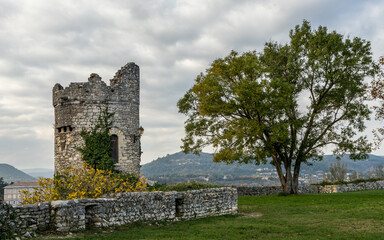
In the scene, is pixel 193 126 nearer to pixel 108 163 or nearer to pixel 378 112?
pixel 108 163

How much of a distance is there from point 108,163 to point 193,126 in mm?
10210

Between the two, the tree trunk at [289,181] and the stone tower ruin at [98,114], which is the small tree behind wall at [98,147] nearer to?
the stone tower ruin at [98,114]

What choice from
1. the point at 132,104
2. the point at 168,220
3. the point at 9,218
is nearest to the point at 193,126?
the point at 132,104

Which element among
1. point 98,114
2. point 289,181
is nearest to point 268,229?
point 98,114

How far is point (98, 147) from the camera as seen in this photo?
932 inches

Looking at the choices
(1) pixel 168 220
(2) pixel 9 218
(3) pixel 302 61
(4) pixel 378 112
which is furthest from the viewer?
(3) pixel 302 61

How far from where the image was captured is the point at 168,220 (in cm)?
1559

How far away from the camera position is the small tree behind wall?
2356cm

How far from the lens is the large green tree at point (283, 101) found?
96.7ft

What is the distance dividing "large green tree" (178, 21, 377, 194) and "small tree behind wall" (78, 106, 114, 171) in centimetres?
900

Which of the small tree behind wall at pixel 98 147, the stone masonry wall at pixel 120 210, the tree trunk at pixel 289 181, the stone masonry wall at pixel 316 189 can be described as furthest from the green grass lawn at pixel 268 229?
the stone masonry wall at pixel 316 189

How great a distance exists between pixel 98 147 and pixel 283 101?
13.3 m

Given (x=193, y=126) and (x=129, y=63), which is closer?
(x=129, y=63)

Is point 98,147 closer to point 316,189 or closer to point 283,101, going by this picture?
point 283,101
